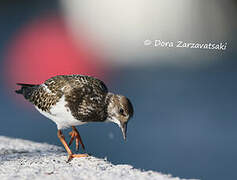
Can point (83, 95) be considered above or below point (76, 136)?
above

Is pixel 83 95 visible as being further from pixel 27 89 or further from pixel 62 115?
pixel 27 89

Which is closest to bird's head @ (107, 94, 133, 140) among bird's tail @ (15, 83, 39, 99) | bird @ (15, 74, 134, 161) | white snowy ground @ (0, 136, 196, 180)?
bird @ (15, 74, 134, 161)

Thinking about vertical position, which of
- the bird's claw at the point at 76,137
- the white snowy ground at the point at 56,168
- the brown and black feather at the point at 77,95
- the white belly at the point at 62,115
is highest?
the brown and black feather at the point at 77,95

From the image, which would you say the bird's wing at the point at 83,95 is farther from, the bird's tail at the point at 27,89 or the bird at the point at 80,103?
the bird's tail at the point at 27,89

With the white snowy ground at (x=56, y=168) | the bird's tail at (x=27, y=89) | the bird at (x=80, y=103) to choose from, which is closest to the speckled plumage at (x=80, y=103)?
the bird at (x=80, y=103)

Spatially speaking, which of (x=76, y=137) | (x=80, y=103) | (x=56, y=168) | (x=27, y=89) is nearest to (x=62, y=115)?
(x=80, y=103)

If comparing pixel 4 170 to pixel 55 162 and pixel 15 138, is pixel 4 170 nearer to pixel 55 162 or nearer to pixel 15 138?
pixel 55 162
